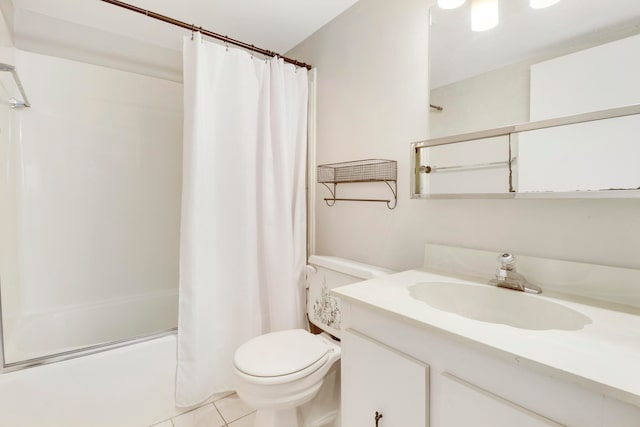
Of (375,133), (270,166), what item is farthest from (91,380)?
(375,133)

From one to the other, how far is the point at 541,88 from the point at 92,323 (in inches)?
110

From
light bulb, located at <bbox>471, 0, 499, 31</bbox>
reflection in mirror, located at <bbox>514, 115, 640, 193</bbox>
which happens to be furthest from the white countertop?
light bulb, located at <bbox>471, 0, 499, 31</bbox>

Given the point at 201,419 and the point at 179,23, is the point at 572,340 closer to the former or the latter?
the point at 201,419

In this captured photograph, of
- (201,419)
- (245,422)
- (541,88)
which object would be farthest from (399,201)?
(201,419)

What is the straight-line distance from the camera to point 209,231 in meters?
1.60

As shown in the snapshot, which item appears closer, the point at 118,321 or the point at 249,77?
the point at 249,77

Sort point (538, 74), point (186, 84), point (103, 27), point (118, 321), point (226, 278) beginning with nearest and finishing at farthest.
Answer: point (538, 74)
point (186, 84)
point (226, 278)
point (103, 27)
point (118, 321)

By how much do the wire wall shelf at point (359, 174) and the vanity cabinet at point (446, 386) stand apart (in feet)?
2.36

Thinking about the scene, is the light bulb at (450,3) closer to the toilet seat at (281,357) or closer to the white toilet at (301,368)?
the white toilet at (301,368)

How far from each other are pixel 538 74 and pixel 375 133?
0.74 meters

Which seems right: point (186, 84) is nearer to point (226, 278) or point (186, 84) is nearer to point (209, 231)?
point (209, 231)

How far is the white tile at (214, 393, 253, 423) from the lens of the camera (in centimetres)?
156

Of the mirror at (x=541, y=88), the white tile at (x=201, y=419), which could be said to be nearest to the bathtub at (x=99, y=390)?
the white tile at (x=201, y=419)

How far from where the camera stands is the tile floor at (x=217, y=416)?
150 centimetres
